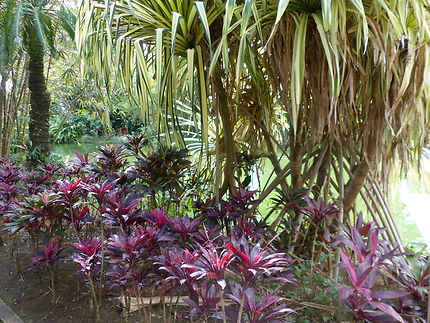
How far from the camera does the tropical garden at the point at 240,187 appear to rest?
1.13 meters

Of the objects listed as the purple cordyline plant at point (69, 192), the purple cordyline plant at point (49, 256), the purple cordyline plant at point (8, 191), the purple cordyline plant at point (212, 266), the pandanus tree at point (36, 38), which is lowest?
the purple cordyline plant at point (49, 256)

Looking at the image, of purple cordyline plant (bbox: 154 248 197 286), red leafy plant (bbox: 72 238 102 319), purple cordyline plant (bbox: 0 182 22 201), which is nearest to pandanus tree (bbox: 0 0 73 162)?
purple cordyline plant (bbox: 0 182 22 201)

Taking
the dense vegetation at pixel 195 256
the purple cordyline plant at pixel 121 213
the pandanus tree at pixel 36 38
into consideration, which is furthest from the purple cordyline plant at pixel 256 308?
the pandanus tree at pixel 36 38

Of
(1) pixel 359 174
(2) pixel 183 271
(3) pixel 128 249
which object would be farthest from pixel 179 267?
(1) pixel 359 174

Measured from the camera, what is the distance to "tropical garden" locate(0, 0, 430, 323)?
3.71ft

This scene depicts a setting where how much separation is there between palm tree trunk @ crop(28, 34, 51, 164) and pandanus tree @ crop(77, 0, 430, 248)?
1.49m

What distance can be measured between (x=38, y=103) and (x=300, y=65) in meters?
2.70

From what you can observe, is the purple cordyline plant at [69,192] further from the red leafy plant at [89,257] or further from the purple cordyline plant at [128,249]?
the purple cordyline plant at [128,249]

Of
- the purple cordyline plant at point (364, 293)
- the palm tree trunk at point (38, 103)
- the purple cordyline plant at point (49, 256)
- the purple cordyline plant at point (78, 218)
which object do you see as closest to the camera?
the purple cordyline plant at point (364, 293)

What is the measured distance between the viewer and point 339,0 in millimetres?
1248

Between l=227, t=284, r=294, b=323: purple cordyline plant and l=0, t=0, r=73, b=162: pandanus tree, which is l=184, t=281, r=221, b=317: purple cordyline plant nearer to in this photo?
l=227, t=284, r=294, b=323: purple cordyline plant

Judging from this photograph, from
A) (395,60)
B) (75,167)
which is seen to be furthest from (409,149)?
(75,167)

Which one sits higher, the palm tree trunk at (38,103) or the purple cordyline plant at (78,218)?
the palm tree trunk at (38,103)

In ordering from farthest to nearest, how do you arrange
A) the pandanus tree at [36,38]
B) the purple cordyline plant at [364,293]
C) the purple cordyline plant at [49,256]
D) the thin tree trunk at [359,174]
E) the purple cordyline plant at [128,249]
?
the pandanus tree at [36,38], the thin tree trunk at [359,174], the purple cordyline plant at [49,256], the purple cordyline plant at [128,249], the purple cordyline plant at [364,293]
